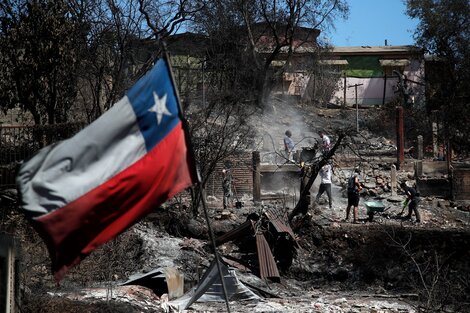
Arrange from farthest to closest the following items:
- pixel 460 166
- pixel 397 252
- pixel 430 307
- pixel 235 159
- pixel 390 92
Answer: pixel 390 92 → pixel 460 166 → pixel 235 159 → pixel 397 252 → pixel 430 307

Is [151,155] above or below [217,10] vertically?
below

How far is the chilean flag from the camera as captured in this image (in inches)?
251

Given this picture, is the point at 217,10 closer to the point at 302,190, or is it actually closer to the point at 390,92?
the point at 390,92

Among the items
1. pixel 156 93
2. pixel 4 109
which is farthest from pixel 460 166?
pixel 156 93

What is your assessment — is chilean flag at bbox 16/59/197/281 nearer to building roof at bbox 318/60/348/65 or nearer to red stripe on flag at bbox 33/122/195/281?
red stripe on flag at bbox 33/122/195/281

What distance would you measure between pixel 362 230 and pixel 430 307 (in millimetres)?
9140

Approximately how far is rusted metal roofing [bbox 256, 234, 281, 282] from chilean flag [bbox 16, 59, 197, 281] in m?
12.8

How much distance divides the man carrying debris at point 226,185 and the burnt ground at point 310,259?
0.36 metres

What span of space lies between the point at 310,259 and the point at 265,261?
2.31m

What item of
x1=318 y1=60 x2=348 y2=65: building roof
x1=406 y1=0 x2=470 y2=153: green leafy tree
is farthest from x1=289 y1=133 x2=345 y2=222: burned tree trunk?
x1=318 y1=60 x2=348 y2=65: building roof

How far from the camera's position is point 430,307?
13.5 m

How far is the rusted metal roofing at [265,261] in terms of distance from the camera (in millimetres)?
19625

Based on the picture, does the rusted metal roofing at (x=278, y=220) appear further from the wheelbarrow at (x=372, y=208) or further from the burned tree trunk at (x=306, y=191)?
the wheelbarrow at (x=372, y=208)

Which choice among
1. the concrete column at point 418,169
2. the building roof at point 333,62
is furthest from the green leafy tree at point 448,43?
the concrete column at point 418,169
